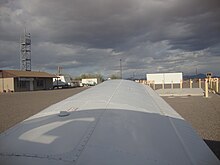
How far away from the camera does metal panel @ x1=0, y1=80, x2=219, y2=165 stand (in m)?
2.11

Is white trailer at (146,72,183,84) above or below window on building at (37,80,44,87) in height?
above

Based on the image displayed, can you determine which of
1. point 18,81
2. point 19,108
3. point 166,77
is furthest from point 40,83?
point 19,108

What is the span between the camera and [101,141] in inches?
91.4

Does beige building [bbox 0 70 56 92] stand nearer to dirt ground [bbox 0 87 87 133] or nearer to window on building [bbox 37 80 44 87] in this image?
window on building [bbox 37 80 44 87]

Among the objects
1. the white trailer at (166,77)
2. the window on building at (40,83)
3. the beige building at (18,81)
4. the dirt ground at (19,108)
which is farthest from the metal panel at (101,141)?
the white trailer at (166,77)

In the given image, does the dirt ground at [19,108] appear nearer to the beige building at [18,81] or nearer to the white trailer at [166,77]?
the beige building at [18,81]

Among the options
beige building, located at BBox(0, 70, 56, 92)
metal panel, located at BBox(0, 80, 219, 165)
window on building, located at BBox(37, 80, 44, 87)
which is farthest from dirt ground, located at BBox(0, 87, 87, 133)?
window on building, located at BBox(37, 80, 44, 87)

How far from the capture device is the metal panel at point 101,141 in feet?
6.91

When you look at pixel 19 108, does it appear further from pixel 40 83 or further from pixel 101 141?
pixel 40 83

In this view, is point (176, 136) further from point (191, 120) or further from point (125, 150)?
point (191, 120)

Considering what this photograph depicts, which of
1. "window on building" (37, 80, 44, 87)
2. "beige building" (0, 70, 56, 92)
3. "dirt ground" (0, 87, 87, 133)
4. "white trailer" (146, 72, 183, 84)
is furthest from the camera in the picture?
"white trailer" (146, 72, 183, 84)

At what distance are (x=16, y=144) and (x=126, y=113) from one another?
5.07 ft

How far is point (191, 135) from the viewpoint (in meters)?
3.13

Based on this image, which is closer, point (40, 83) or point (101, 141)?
point (101, 141)
